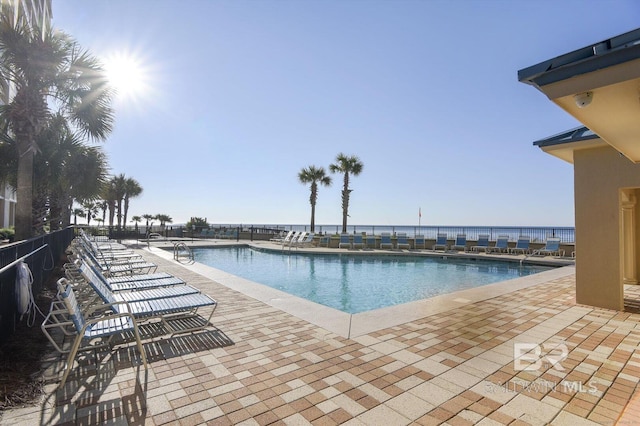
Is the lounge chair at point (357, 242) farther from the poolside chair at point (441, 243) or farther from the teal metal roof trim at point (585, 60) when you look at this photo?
the teal metal roof trim at point (585, 60)

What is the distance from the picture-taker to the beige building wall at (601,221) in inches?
210

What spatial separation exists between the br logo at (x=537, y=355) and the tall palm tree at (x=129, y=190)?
36.5 meters

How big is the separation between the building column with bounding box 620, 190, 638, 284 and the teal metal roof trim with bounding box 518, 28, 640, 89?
19.1 feet

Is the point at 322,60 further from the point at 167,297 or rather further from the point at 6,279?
the point at 6,279

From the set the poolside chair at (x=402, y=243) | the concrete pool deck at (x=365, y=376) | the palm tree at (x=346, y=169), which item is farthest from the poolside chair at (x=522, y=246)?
the palm tree at (x=346, y=169)

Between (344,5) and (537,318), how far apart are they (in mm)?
8651

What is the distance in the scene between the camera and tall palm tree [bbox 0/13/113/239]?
789 centimetres

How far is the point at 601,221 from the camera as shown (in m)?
5.50

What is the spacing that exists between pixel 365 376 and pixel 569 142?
5.31m

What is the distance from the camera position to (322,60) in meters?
11.6

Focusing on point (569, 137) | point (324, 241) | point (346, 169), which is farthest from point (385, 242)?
point (569, 137)

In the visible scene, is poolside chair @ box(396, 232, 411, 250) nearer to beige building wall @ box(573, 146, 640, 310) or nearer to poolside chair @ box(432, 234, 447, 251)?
poolside chair @ box(432, 234, 447, 251)

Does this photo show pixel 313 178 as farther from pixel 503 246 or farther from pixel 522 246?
pixel 522 246

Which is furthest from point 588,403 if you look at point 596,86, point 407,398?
point 596,86
